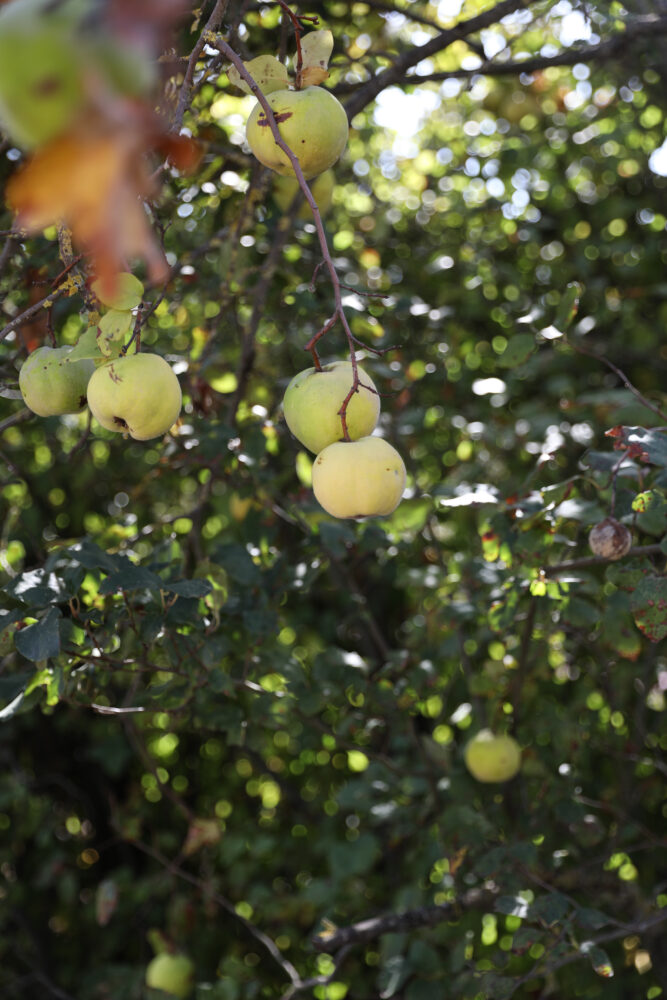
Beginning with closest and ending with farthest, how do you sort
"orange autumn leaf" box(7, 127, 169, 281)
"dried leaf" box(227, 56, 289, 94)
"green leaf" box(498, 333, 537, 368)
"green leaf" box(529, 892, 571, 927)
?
"orange autumn leaf" box(7, 127, 169, 281)
"dried leaf" box(227, 56, 289, 94)
"green leaf" box(529, 892, 571, 927)
"green leaf" box(498, 333, 537, 368)

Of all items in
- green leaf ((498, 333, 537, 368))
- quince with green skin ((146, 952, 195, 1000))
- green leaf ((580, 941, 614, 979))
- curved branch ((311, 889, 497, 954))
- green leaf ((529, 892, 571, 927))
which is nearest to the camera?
green leaf ((580, 941, 614, 979))

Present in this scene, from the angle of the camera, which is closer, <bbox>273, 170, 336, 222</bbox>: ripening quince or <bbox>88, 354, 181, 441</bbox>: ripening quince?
<bbox>88, 354, 181, 441</bbox>: ripening quince

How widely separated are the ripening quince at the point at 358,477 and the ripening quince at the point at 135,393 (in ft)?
0.74

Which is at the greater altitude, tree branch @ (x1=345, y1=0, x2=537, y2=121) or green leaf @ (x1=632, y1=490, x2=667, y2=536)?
tree branch @ (x1=345, y1=0, x2=537, y2=121)

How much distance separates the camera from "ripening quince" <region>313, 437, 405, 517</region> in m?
1.14

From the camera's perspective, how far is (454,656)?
2578 millimetres

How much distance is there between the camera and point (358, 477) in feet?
3.72

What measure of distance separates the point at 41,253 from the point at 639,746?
2.08 m

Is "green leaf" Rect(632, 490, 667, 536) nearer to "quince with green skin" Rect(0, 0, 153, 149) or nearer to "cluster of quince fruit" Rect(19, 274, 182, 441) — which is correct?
"cluster of quince fruit" Rect(19, 274, 182, 441)

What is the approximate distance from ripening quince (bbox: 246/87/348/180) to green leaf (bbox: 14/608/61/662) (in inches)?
29.5

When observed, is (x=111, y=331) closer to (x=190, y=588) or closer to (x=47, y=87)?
(x=190, y=588)

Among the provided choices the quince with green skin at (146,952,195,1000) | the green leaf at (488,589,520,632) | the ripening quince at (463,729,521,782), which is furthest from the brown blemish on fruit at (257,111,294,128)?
the quince with green skin at (146,952,195,1000)

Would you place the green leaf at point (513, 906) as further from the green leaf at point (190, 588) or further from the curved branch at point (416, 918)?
the green leaf at point (190, 588)

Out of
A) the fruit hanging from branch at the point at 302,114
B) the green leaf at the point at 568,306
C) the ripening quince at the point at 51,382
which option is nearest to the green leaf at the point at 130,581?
the ripening quince at the point at 51,382
